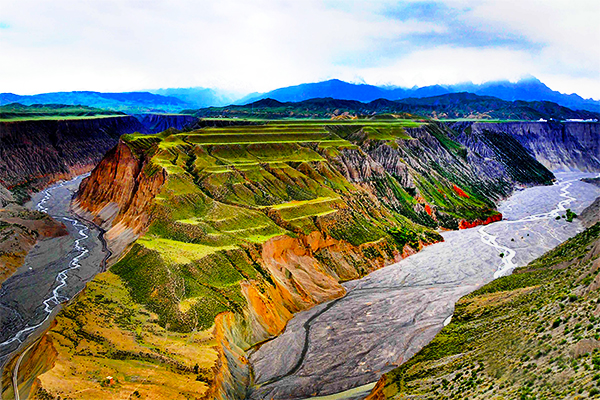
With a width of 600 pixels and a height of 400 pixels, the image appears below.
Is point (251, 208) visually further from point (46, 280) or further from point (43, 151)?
point (43, 151)

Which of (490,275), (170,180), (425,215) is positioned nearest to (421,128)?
(425,215)

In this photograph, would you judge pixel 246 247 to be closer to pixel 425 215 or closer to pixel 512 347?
pixel 512 347

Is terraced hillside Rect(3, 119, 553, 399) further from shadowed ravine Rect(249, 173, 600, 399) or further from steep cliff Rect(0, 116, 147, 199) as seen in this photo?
steep cliff Rect(0, 116, 147, 199)

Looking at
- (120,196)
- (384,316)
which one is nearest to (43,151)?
(120,196)

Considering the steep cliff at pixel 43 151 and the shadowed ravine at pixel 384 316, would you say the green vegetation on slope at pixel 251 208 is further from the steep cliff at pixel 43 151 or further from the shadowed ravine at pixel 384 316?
the steep cliff at pixel 43 151

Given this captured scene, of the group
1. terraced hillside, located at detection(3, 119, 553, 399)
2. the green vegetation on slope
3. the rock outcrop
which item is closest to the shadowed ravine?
terraced hillside, located at detection(3, 119, 553, 399)

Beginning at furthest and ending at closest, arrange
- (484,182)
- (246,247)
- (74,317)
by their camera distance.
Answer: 1. (484,182)
2. (246,247)
3. (74,317)
